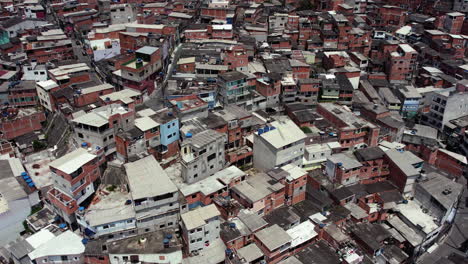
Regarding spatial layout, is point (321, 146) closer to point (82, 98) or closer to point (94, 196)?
point (94, 196)

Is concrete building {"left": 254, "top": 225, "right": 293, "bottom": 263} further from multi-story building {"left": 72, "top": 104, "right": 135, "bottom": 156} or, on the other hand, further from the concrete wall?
multi-story building {"left": 72, "top": 104, "right": 135, "bottom": 156}

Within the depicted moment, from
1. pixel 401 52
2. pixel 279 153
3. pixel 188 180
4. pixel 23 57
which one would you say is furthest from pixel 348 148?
pixel 23 57

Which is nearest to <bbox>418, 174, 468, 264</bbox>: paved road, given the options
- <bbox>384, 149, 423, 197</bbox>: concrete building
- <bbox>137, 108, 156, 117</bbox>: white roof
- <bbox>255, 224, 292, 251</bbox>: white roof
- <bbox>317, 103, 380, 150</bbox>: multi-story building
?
<bbox>384, 149, 423, 197</bbox>: concrete building

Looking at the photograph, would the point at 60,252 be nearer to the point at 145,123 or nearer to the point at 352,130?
the point at 145,123

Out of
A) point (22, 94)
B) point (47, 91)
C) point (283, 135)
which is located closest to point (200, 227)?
point (283, 135)

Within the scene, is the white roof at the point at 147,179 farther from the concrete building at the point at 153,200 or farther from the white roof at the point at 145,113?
the white roof at the point at 145,113

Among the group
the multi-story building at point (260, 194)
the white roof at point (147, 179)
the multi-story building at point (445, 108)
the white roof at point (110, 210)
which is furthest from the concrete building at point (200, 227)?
the multi-story building at point (445, 108)
